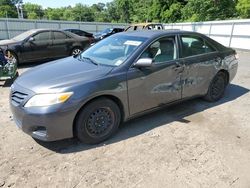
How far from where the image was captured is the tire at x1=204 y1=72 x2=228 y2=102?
5.34m

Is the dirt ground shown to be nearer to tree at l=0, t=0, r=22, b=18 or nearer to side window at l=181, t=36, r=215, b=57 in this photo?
side window at l=181, t=36, r=215, b=57

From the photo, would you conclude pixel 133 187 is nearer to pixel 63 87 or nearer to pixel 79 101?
pixel 79 101

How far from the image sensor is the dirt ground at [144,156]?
2918mm

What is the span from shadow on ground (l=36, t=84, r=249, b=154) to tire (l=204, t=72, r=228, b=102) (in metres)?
0.12

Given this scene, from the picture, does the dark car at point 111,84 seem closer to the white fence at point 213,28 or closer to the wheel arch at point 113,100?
the wheel arch at point 113,100

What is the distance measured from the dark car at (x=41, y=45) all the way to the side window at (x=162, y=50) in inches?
241

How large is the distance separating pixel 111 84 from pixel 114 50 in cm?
92

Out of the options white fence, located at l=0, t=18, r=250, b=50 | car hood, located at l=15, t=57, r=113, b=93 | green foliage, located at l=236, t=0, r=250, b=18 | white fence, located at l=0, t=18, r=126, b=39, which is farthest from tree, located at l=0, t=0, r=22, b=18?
A: car hood, located at l=15, t=57, r=113, b=93

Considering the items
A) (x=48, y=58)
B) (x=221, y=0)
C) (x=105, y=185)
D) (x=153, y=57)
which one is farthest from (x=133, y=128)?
(x=221, y=0)

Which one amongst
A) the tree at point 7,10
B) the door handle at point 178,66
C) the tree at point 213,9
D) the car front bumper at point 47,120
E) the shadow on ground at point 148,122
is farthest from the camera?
the tree at point 7,10

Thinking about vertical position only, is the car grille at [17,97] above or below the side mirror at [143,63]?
below

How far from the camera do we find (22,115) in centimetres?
329

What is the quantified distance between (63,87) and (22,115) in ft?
2.16

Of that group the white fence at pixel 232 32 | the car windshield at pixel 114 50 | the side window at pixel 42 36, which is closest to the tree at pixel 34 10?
the white fence at pixel 232 32
